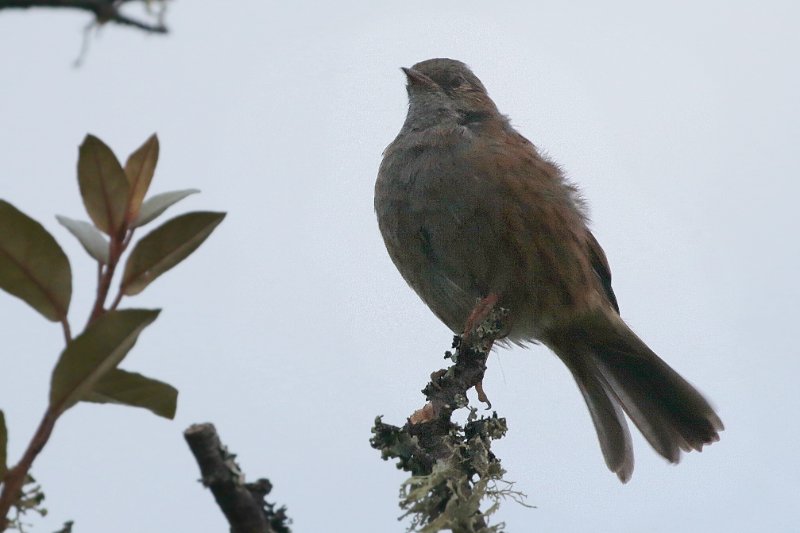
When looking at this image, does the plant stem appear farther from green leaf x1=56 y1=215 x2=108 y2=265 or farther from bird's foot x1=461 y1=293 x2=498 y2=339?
bird's foot x1=461 y1=293 x2=498 y2=339

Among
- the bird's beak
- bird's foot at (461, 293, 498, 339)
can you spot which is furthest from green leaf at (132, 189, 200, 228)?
the bird's beak

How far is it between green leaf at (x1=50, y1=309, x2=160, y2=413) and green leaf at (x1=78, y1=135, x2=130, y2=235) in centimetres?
20

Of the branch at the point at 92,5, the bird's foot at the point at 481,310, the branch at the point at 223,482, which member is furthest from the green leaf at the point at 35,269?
the bird's foot at the point at 481,310

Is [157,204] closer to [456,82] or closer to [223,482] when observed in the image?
[223,482]

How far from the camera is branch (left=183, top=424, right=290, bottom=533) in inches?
51.4

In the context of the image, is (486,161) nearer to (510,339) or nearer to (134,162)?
(510,339)

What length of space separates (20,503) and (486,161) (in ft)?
11.9

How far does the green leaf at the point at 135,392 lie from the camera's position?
126 centimetres

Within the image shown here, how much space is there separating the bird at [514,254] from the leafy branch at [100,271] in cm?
295

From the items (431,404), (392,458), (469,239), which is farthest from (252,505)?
(469,239)

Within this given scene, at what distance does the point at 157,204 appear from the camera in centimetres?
141

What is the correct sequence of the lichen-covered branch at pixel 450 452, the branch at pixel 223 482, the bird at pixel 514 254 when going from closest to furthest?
the branch at pixel 223 482, the lichen-covered branch at pixel 450 452, the bird at pixel 514 254

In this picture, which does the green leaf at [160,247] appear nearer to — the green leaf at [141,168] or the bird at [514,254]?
the green leaf at [141,168]

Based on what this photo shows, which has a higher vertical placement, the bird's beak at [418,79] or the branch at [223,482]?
the bird's beak at [418,79]
